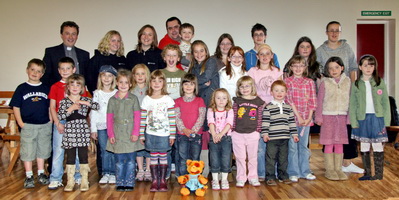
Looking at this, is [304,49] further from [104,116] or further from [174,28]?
[104,116]

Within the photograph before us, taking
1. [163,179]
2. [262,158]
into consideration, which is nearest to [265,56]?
[262,158]

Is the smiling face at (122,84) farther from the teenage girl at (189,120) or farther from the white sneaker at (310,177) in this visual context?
the white sneaker at (310,177)

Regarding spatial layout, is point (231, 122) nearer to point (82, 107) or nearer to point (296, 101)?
point (296, 101)

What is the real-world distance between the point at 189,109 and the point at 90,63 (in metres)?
1.33

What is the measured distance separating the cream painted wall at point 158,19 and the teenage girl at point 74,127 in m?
3.97

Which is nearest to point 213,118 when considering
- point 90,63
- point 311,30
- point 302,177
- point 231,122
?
point 231,122

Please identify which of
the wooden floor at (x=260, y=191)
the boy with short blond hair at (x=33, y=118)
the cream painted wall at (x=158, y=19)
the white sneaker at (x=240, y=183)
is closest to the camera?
the wooden floor at (x=260, y=191)

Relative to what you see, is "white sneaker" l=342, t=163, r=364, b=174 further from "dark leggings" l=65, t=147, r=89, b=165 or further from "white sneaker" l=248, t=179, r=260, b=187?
"dark leggings" l=65, t=147, r=89, b=165

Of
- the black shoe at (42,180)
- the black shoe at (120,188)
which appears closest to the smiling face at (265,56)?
the black shoe at (120,188)

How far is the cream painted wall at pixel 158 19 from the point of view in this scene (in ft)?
23.1

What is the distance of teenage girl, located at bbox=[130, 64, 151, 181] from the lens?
3469 millimetres

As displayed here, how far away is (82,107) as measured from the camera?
3.29m

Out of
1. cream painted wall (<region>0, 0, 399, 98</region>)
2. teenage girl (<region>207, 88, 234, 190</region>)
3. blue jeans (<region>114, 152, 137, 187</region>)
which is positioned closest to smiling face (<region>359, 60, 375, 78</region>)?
teenage girl (<region>207, 88, 234, 190</region>)

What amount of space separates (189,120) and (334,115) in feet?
5.04
